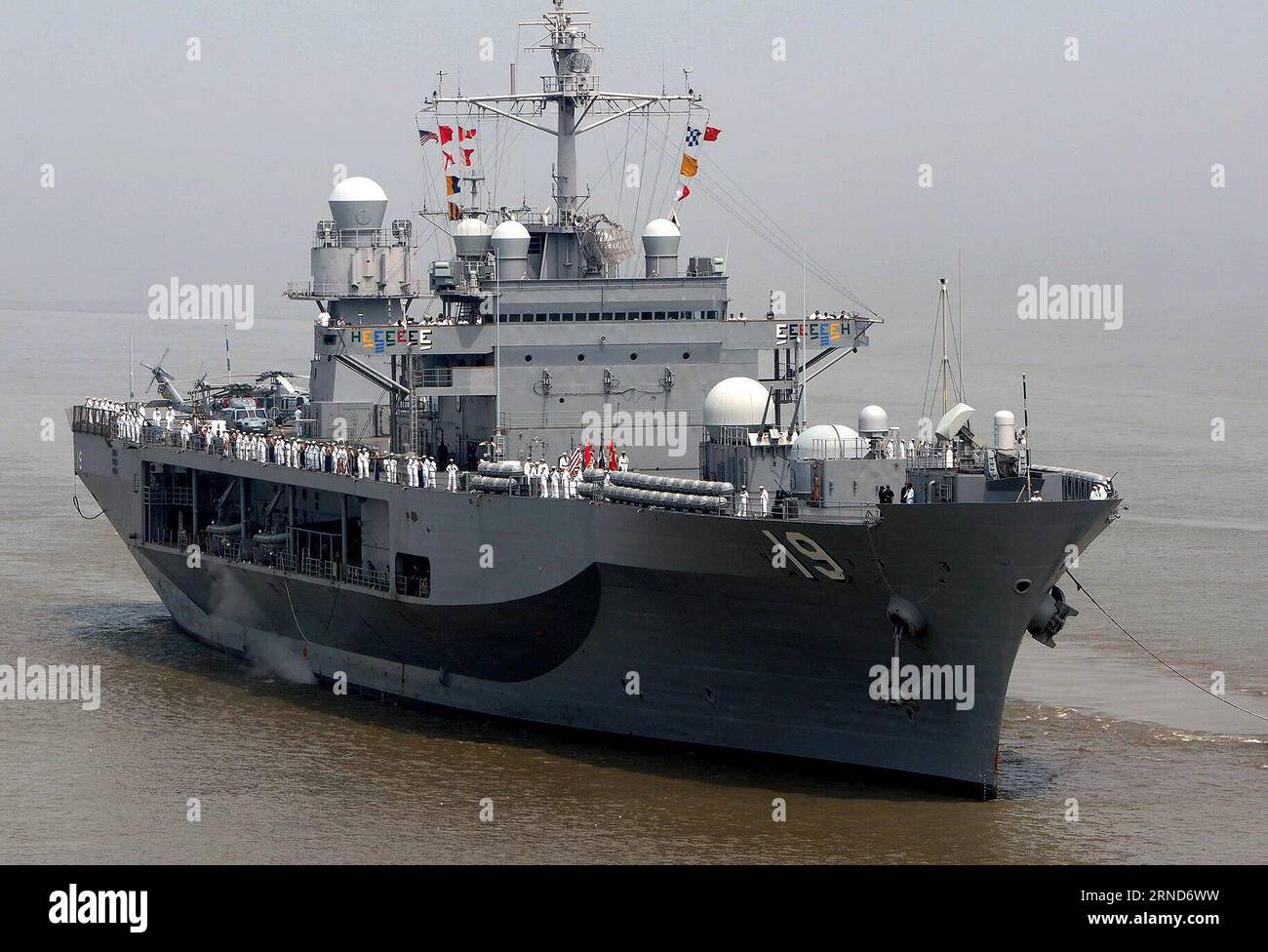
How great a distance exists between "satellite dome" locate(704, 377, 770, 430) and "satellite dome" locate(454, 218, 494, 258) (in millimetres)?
6202

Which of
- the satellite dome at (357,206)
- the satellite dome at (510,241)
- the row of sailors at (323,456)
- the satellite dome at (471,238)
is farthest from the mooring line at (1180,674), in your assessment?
the satellite dome at (357,206)

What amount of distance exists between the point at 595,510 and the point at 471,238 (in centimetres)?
755

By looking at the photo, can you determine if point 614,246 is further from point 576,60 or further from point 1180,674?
point 1180,674

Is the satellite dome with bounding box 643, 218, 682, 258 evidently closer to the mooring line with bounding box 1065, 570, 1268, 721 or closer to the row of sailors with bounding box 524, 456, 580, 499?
the row of sailors with bounding box 524, 456, 580, 499

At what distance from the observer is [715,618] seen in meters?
23.5

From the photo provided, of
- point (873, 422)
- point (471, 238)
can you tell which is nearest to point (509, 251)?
point (471, 238)

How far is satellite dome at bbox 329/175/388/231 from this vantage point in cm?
3294

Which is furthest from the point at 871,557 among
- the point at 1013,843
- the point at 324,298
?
the point at 324,298

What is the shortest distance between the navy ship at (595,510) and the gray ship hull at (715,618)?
0.12ft

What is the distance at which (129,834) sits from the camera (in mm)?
22531

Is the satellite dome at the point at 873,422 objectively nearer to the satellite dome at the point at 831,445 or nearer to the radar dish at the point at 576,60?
the satellite dome at the point at 831,445

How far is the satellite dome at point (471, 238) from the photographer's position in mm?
30047

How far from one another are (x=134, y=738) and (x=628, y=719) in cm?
723

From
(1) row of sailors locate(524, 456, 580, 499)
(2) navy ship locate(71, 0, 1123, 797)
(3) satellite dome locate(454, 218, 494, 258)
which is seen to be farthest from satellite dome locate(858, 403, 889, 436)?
(3) satellite dome locate(454, 218, 494, 258)
